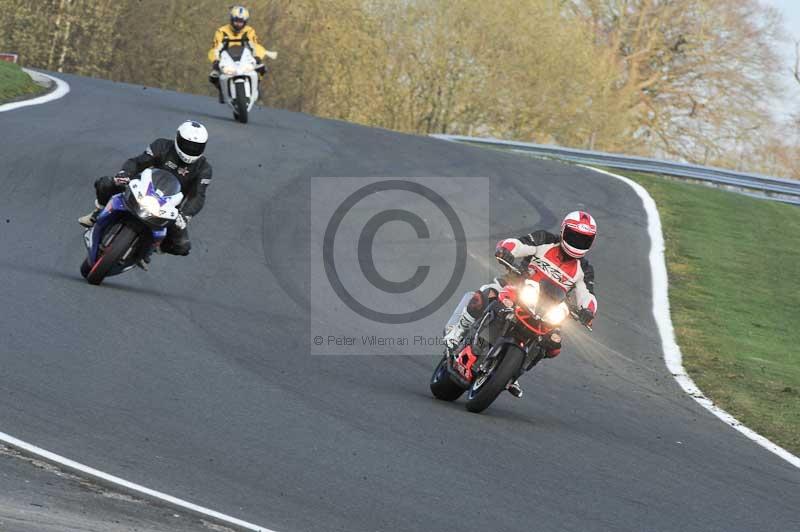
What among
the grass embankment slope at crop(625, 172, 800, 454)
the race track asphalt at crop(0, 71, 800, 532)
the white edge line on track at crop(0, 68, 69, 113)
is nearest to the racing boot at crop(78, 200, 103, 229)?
the race track asphalt at crop(0, 71, 800, 532)

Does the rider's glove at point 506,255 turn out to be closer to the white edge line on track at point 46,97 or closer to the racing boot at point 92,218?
the racing boot at point 92,218

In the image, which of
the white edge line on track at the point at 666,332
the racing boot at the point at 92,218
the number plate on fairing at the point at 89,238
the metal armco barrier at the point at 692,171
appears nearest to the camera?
the white edge line on track at the point at 666,332

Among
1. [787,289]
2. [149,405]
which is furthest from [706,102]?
[149,405]

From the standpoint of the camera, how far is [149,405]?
826 centimetres

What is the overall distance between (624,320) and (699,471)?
20.4ft

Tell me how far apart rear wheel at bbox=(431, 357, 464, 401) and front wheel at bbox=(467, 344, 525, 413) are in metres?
0.26

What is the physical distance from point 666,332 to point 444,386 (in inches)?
208

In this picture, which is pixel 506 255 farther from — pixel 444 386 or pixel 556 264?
pixel 444 386

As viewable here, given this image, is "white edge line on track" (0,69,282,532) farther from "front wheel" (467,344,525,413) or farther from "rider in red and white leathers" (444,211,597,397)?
"rider in red and white leathers" (444,211,597,397)

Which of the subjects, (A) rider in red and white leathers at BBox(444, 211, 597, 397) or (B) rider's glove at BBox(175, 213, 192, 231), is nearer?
(A) rider in red and white leathers at BBox(444, 211, 597, 397)

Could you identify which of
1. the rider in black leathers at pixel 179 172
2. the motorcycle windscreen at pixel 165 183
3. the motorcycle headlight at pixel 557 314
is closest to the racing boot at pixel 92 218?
the rider in black leathers at pixel 179 172

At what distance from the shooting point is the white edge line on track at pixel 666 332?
10523 mm

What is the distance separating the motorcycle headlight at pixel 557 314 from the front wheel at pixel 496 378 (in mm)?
332

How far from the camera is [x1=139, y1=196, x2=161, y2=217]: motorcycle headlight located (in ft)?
38.7
